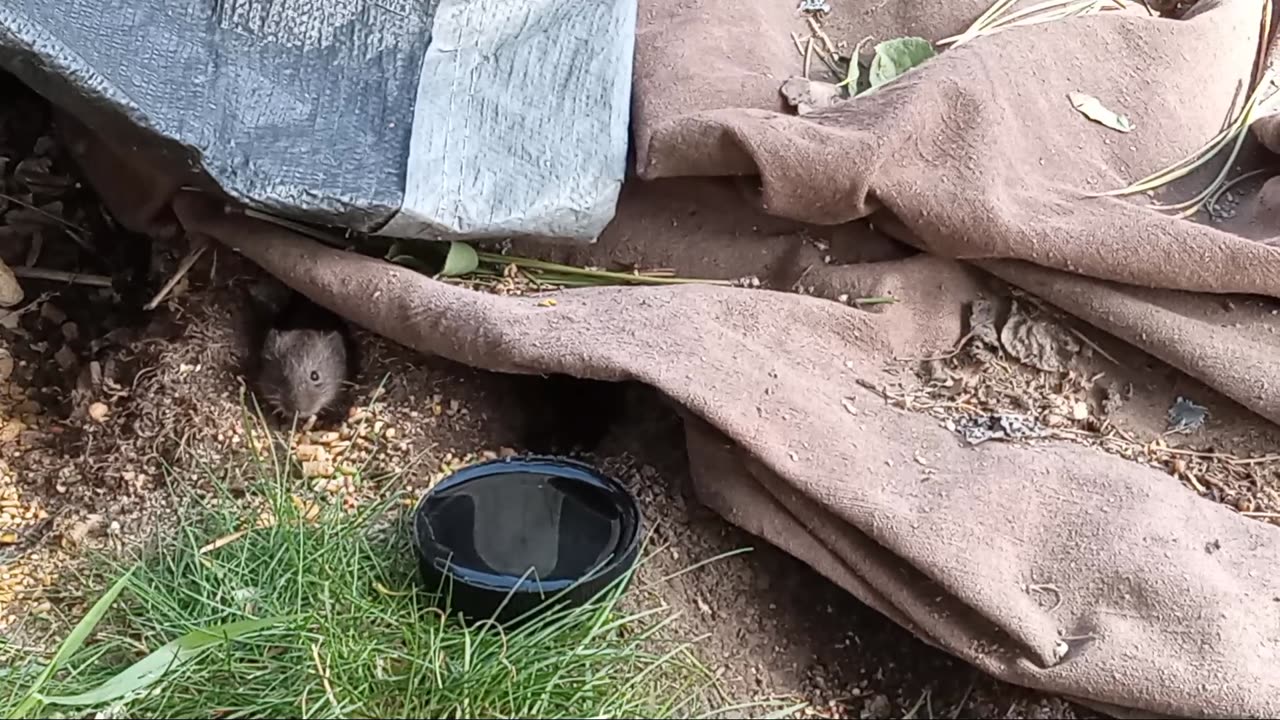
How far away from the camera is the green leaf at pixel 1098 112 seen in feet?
7.51

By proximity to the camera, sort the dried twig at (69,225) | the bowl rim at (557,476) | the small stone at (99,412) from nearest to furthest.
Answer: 1. the bowl rim at (557,476)
2. the small stone at (99,412)
3. the dried twig at (69,225)

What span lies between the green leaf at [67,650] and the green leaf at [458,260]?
30.6 inches

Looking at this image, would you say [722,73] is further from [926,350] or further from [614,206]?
[926,350]

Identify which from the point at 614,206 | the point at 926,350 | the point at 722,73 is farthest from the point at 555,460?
the point at 722,73

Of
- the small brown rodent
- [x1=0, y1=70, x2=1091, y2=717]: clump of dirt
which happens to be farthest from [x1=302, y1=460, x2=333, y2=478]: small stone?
the small brown rodent

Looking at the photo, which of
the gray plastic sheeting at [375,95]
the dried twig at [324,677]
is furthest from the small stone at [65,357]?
the dried twig at [324,677]

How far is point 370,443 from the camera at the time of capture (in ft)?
7.23

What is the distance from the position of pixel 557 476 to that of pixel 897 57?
3.67 feet

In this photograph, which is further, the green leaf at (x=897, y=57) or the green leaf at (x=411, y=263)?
the green leaf at (x=897, y=57)

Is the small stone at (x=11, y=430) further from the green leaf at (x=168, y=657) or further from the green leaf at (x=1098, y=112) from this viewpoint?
the green leaf at (x=1098, y=112)

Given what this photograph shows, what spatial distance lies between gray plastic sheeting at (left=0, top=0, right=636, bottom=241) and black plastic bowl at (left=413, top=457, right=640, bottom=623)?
1.58 ft

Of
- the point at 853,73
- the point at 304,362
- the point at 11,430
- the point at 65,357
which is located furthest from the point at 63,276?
the point at 853,73

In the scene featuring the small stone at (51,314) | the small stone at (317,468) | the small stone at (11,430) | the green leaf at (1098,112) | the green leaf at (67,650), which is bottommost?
the small stone at (11,430)

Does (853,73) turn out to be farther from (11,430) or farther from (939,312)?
(11,430)
